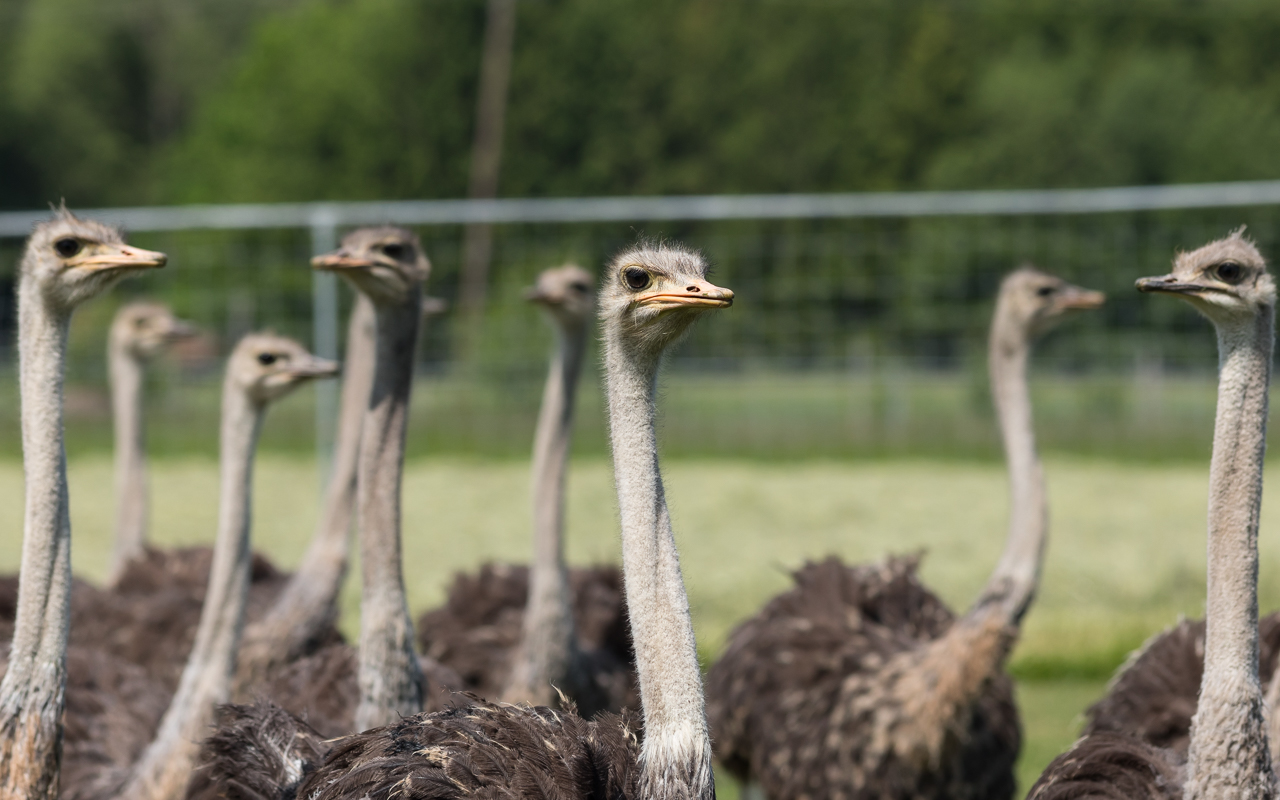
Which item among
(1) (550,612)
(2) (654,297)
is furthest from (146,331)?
(2) (654,297)

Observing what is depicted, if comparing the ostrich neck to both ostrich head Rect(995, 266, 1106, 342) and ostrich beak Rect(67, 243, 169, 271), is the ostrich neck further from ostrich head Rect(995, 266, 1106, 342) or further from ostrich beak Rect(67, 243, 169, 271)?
ostrich head Rect(995, 266, 1106, 342)

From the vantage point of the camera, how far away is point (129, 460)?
7812mm

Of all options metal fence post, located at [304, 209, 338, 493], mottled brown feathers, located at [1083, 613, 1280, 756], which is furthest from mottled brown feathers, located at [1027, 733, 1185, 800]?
metal fence post, located at [304, 209, 338, 493]

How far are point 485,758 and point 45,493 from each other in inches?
53.0

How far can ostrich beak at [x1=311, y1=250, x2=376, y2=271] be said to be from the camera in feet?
15.0

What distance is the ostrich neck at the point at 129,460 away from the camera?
768cm

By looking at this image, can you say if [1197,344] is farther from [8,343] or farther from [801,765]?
[8,343]

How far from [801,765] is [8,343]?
1396cm

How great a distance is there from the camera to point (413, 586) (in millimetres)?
9797

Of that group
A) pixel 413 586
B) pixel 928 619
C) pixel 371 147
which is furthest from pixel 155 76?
pixel 928 619

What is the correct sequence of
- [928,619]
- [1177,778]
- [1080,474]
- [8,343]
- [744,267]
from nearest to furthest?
[1177,778]
[928,619]
[1080,474]
[744,267]
[8,343]

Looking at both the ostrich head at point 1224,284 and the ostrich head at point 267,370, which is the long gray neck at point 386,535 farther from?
the ostrich head at point 1224,284

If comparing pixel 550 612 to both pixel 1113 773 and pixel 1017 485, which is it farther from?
pixel 1113 773

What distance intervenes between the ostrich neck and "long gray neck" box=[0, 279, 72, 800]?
137 inches
